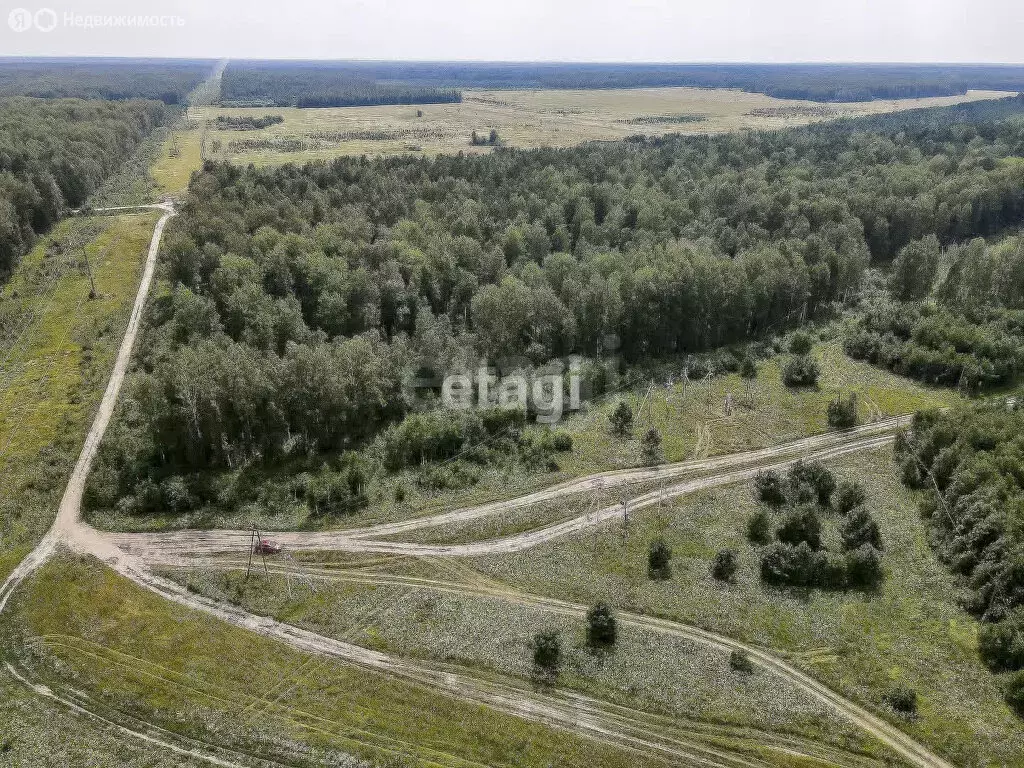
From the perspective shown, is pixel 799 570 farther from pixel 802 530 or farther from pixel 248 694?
pixel 248 694

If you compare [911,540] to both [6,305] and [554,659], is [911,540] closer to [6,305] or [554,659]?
[554,659]

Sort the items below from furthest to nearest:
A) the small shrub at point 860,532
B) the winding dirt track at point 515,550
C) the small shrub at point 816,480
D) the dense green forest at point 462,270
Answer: the dense green forest at point 462,270
the small shrub at point 816,480
the small shrub at point 860,532
the winding dirt track at point 515,550

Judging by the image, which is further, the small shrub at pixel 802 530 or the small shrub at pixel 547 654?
the small shrub at pixel 802 530

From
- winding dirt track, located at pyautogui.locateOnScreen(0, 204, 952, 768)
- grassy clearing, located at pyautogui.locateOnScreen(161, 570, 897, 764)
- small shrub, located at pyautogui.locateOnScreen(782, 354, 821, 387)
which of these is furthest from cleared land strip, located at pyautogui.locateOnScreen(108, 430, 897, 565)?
small shrub, located at pyautogui.locateOnScreen(782, 354, 821, 387)

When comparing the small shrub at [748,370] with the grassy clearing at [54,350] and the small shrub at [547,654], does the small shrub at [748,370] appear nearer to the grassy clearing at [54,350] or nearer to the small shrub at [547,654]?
the small shrub at [547,654]

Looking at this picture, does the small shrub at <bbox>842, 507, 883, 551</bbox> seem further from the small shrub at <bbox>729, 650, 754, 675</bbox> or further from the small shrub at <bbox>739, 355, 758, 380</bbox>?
the small shrub at <bbox>739, 355, 758, 380</bbox>

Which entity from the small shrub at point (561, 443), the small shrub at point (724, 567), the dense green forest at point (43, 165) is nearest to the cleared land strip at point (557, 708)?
the small shrub at point (724, 567)

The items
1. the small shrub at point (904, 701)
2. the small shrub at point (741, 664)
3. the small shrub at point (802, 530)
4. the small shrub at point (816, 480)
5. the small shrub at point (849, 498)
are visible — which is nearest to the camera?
the small shrub at point (904, 701)

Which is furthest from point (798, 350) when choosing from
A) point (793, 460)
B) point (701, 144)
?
point (701, 144)
